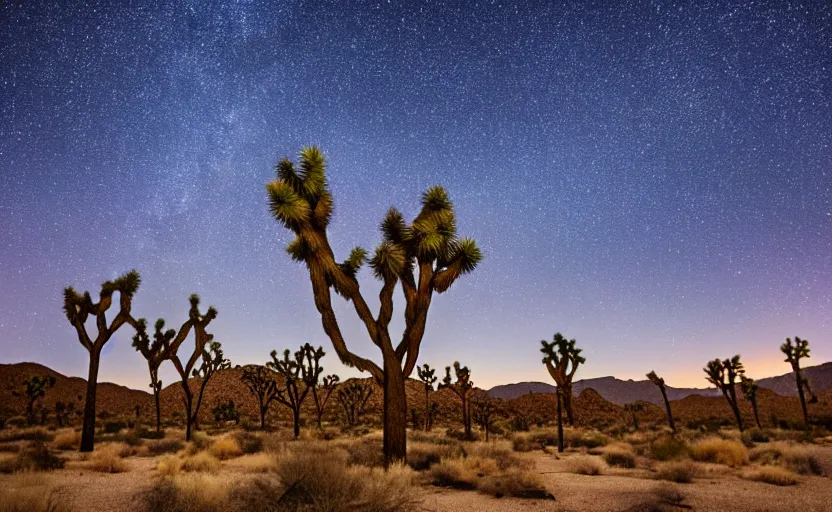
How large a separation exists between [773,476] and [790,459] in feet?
12.5

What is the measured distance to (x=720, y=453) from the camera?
49.5 ft

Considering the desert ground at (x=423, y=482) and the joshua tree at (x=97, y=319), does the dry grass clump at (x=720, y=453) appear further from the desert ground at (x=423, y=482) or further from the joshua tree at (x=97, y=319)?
the joshua tree at (x=97, y=319)

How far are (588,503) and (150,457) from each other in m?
15.6

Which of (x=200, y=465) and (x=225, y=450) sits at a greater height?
(x=200, y=465)

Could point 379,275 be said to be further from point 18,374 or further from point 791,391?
point 791,391

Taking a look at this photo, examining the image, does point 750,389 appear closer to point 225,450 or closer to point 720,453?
point 720,453

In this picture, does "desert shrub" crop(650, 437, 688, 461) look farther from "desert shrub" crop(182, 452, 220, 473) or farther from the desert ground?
"desert shrub" crop(182, 452, 220, 473)

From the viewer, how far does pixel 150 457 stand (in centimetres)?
1741

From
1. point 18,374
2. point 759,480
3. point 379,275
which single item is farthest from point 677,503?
point 18,374

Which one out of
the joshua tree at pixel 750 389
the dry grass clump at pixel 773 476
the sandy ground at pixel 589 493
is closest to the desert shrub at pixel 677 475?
the sandy ground at pixel 589 493

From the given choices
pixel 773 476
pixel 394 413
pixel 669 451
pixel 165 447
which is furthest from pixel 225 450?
pixel 773 476

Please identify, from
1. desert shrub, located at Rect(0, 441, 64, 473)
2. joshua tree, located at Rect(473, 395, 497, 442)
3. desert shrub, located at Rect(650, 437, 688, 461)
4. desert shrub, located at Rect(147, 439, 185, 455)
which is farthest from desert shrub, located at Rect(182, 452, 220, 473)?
joshua tree, located at Rect(473, 395, 497, 442)

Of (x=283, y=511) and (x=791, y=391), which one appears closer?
(x=283, y=511)

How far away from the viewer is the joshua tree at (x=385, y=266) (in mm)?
12664
